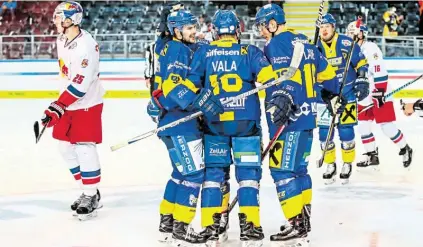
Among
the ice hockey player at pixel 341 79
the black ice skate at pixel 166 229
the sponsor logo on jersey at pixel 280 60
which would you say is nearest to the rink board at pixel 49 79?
the ice hockey player at pixel 341 79

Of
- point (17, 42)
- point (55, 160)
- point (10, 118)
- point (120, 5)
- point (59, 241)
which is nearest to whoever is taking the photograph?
point (59, 241)

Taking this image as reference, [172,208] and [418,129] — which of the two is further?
[418,129]

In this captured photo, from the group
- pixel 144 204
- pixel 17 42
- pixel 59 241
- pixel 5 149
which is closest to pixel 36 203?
pixel 144 204

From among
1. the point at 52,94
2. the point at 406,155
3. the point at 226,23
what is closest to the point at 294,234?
the point at 226,23

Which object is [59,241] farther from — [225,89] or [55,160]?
[55,160]

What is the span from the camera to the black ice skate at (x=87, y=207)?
461 cm

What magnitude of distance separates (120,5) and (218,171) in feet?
36.4

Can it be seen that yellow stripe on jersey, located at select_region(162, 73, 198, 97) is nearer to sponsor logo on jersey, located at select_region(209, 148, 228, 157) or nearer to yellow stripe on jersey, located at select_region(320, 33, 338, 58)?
sponsor logo on jersey, located at select_region(209, 148, 228, 157)

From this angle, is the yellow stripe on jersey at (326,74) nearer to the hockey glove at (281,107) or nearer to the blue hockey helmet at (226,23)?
the hockey glove at (281,107)

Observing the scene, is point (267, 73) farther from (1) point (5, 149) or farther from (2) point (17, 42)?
(2) point (17, 42)

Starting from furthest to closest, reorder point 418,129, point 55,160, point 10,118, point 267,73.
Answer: point 10,118 → point 418,129 → point 55,160 → point 267,73

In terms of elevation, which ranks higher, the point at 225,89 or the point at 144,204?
the point at 225,89

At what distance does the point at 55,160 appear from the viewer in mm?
6633

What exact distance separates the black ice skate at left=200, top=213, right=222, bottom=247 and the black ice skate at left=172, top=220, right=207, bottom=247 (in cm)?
2
